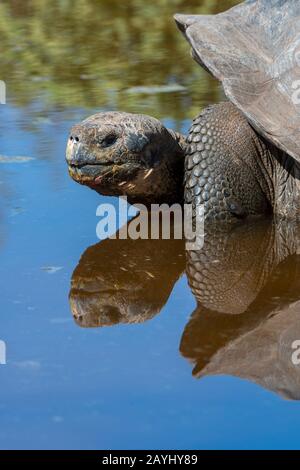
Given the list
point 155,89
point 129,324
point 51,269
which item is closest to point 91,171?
point 51,269

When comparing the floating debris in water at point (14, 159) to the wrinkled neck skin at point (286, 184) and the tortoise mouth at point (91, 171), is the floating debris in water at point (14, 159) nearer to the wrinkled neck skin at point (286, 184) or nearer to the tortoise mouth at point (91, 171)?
the tortoise mouth at point (91, 171)

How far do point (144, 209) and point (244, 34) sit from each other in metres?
1.17

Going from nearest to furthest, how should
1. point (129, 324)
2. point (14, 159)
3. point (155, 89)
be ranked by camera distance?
point (129, 324) → point (14, 159) → point (155, 89)

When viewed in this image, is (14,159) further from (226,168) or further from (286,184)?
(286,184)

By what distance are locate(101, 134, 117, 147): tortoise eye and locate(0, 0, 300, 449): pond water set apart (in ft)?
1.57

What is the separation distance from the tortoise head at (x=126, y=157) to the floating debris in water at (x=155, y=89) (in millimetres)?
2649

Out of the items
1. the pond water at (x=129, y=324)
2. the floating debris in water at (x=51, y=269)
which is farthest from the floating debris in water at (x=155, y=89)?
the floating debris in water at (x=51, y=269)

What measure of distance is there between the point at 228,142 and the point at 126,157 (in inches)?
23.3

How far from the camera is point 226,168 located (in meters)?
5.91

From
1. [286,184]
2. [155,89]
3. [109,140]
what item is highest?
[109,140]

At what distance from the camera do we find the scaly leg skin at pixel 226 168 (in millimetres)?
5902

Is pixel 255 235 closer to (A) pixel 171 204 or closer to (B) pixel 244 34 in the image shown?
(A) pixel 171 204

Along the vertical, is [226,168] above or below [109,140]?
below
